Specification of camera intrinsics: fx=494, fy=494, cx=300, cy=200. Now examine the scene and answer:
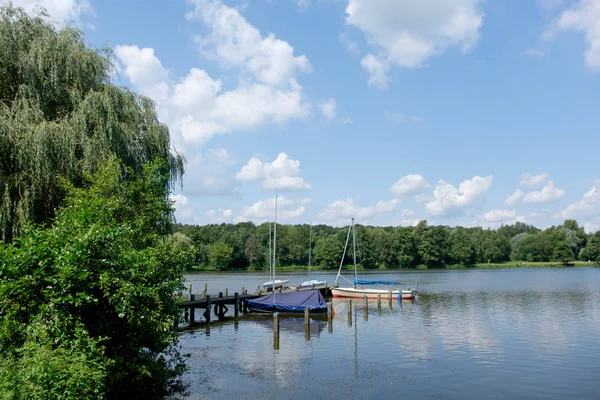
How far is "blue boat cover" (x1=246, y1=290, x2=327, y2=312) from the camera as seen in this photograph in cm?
3831

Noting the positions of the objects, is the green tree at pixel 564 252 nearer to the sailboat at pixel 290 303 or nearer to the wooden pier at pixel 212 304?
the sailboat at pixel 290 303

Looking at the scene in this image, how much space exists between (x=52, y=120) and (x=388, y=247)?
11917 centimetres

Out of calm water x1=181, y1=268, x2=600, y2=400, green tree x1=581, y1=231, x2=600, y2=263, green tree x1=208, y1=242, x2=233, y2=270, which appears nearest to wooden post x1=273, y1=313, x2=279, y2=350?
calm water x1=181, y1=268, x2=600, y2=400

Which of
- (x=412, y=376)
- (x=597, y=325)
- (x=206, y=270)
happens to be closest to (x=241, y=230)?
(x=206, y=270)

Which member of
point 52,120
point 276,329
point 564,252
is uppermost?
point 52,120

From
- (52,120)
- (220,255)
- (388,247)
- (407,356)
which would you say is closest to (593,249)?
(388,247)

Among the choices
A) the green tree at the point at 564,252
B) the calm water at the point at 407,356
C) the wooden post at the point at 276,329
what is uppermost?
the green tree at the point at 564,252

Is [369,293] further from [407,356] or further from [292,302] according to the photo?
[407,356]

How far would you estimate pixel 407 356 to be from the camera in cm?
2336

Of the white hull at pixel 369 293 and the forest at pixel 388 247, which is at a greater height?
the forest at pixel 388 247

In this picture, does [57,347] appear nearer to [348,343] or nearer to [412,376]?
[412,376]

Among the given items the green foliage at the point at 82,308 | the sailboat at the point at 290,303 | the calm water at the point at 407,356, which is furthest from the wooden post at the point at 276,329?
the sailboat at the point at 290,303

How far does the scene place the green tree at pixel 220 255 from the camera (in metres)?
120

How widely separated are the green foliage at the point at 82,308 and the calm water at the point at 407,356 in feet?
14.2
